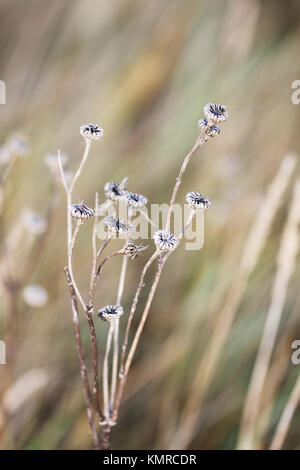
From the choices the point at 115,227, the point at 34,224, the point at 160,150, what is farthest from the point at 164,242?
→ the point at 160,150

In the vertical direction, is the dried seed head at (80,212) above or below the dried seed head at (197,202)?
below

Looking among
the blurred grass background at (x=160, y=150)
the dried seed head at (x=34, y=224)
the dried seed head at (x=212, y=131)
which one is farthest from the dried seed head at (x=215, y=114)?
the blurred grass background at (x=160, y=150)

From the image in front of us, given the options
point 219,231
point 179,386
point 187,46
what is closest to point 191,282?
point 219,231

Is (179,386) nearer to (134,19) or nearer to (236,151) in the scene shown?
(236,151)

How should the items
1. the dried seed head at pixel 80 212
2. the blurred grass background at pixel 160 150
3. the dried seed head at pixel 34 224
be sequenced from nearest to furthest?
the dried seed head at pixel 80 212, the dried seed head at pixel 34 224, the blurred grass background at pixel 160 150

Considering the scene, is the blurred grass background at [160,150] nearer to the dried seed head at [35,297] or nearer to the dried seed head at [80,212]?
the dried seed head at [35,297]

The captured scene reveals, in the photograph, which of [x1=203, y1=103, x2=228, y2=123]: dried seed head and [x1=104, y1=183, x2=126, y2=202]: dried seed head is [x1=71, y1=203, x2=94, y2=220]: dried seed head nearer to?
[x1=104, y1=183, x2=126, y2=202]: dried seed head
